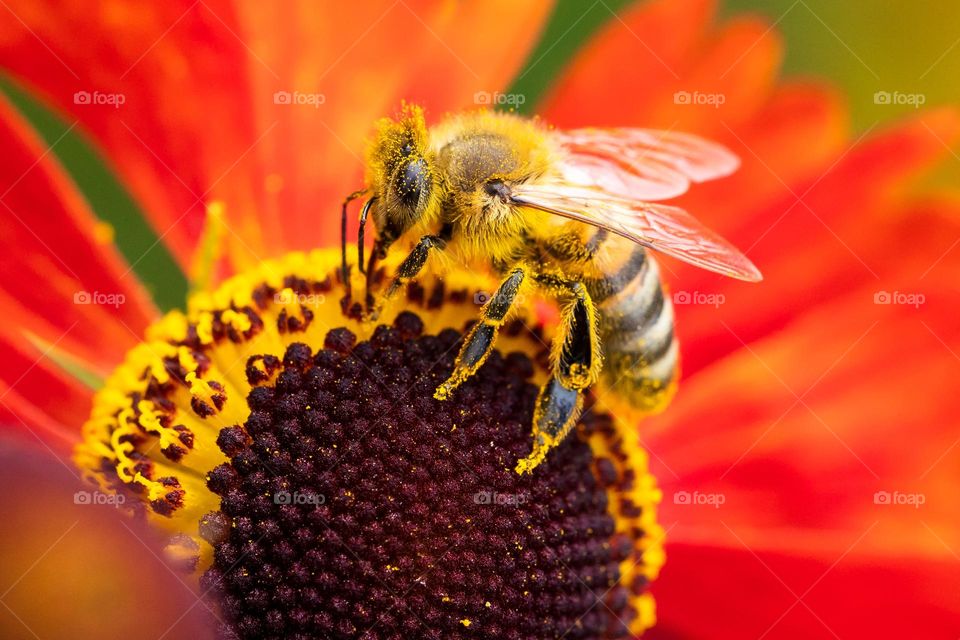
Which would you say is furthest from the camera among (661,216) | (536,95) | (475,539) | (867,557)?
(536,95)

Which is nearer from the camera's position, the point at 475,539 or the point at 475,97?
the point at 475,539

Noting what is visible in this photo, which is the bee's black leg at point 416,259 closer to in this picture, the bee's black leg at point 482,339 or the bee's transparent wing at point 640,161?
the bee's black leg at point 482,339

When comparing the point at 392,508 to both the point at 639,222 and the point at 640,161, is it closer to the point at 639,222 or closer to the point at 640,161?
the point at 639,222

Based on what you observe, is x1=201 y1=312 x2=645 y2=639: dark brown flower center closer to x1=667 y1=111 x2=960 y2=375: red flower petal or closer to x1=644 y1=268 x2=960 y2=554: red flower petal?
x1=644 y1=268 x2=960 y2=554: red flower petal

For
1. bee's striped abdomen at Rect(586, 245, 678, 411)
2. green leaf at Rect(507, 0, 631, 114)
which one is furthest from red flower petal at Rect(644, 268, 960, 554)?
green leaf at Rect(507, 0, 631, 114)

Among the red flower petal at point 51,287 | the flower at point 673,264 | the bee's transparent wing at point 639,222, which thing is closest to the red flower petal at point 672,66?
the flower at point 673,264

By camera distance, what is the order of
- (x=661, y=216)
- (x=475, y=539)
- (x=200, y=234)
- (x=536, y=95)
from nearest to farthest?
(x=475, y=539) → (x=661, y=216) → (x=200, y=234) → (x=536, y=95)

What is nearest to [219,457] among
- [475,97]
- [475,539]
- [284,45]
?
[475,539]

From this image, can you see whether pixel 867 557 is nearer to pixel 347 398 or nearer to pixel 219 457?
pixel 347 398
